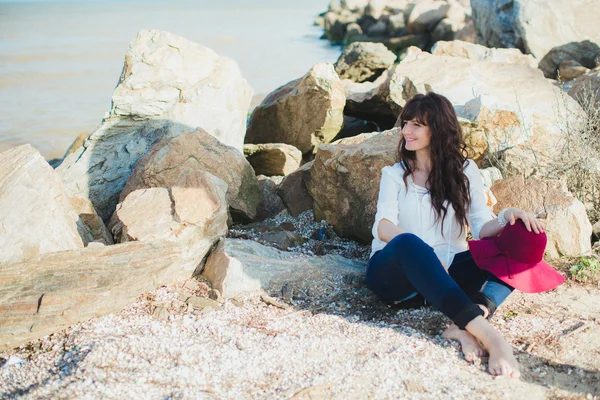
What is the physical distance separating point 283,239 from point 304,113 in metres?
2.67

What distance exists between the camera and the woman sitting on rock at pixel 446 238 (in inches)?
131

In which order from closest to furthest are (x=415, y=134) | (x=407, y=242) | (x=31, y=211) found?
(x=407, y=242) → (x=415, y=134) → (x=31, y=211)

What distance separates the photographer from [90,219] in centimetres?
470

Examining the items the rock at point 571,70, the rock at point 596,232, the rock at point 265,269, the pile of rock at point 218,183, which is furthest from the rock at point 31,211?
the rock at point 571,70

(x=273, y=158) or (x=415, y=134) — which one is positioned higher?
(x=415, y=134)

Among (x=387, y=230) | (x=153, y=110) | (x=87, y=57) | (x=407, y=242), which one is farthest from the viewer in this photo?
(x=87, y=57)

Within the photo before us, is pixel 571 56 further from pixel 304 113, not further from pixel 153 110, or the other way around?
pixel 153 110

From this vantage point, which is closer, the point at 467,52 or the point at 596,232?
the point at 596,232

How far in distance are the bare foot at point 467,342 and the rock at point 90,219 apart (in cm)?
252

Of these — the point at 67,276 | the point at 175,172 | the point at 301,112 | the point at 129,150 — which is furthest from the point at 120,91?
the point at 67,276

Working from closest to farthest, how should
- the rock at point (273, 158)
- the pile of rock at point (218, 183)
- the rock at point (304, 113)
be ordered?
the pile of rock at point (218, 183), the rock at point (273, 158), the rock at point (304, 113)

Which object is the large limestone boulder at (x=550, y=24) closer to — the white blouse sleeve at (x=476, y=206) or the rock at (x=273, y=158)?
the rock at (x=273, y=158)

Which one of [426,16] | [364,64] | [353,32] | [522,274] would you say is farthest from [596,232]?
[353,32]

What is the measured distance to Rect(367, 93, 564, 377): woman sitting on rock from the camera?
3.33 metres
